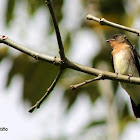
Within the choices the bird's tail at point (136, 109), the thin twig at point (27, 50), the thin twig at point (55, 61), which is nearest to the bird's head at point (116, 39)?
the bird's tail at point (136, 109)

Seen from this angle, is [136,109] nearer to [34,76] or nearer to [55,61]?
[34,76]

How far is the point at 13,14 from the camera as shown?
4516 mm

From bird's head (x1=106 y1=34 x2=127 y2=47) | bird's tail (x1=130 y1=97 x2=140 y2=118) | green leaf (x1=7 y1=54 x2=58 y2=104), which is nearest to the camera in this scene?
green leaf (x1=7 y1=54 x2=58 y2=104)

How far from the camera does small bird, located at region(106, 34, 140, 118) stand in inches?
207

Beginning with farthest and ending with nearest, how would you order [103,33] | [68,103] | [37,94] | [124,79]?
[103,33]
[68,103]
[37,94]
[124,79]

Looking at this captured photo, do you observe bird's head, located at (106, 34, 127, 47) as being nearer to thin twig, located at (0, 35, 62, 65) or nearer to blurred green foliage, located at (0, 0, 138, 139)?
blurred green foliage, located at (0, 0, 138, 139)

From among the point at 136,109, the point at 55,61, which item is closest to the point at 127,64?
the point at 136,109

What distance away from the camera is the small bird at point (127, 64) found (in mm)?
5266

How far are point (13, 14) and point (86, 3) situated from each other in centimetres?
149

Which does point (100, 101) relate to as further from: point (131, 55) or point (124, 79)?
point (124, 79)

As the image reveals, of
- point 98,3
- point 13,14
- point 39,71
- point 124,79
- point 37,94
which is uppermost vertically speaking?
point 98,3

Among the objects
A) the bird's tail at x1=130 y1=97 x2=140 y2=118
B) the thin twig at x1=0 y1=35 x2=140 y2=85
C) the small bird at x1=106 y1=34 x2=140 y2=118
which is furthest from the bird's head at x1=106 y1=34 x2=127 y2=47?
the thin twig at x1=0 y1=35 x2=140 y2=85

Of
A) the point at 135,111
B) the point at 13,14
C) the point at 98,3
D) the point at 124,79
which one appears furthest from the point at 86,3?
the point at 124,79

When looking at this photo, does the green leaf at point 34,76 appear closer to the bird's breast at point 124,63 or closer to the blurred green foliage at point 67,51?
the blurred green foliage at point 67,51
